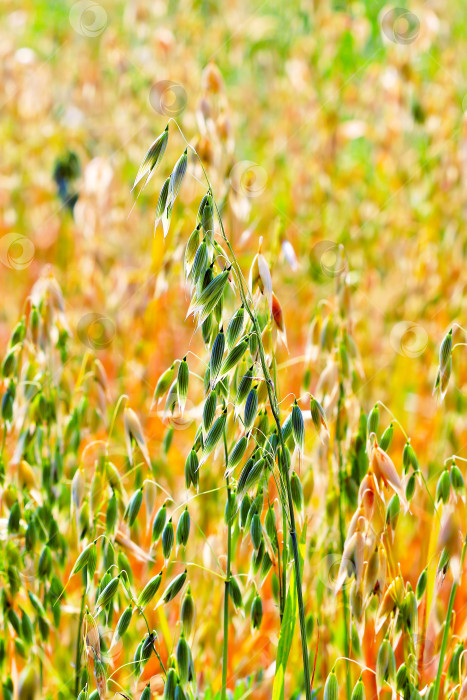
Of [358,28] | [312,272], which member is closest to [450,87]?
[358,28]

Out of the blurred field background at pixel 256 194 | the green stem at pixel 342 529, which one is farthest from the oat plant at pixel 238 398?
the blurred field background at pixel 256 194

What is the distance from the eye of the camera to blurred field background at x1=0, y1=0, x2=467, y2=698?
1.41 m

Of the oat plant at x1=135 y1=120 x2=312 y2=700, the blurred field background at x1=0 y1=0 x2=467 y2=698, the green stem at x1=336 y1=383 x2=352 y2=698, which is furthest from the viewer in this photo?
the blurred field background at x1=0 y1=0 x2=467 y2=698

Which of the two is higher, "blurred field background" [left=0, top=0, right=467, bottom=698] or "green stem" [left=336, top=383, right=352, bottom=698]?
"blurred field background" [left=0, top=0, right=467, bottom=698]

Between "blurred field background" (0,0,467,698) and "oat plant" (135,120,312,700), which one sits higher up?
"blurred field background" (0,0,467,698)

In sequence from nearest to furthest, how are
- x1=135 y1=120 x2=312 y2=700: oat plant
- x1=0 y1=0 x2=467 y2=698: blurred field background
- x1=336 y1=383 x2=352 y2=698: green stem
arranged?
x1=135 y1=120 x2=312 y2=700: oat plant → x1=336 y1=383 x2=352 y2=698: green stem → x1=0 y1=0 x2=467 y2=698: blurred field background

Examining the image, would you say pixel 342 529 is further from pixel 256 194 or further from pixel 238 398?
pixel 256 194

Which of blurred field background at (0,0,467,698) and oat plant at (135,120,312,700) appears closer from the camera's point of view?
oat plant at (135,120,312,700)

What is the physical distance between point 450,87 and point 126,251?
94cm

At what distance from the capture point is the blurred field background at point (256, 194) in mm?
1407

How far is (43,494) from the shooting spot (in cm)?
91

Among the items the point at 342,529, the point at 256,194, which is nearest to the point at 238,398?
the point at 342,529

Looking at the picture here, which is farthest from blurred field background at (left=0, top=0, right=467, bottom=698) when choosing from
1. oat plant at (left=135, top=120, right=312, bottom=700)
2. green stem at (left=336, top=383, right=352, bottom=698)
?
oat plant at (left=135, top=120, right=312, bottom=700)

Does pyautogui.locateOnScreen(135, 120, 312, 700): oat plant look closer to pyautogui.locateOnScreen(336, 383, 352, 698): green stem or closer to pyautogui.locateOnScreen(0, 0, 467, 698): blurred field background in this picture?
pyautogui.locateOnScreen(336, 383, 352, 698): green stem
